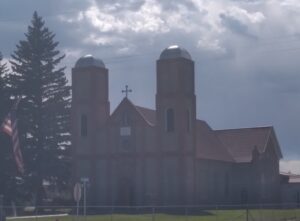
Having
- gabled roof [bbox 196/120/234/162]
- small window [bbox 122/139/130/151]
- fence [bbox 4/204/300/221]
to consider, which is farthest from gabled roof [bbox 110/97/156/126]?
fence [bbox 4/204/300/221]

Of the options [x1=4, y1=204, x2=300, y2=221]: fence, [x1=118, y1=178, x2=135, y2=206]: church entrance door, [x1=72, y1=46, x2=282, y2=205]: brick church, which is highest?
[x1=72, y1=46, x2=282, y2=205]: brick church

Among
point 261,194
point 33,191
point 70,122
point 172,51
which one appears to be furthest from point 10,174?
point 261,194

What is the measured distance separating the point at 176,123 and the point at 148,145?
3632 mm

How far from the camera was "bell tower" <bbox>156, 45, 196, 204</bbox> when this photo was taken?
70750 mm

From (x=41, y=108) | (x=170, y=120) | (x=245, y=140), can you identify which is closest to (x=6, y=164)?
(x=41, y=108)

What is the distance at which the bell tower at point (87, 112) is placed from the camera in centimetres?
7588

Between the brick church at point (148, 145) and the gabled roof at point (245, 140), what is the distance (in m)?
4.12

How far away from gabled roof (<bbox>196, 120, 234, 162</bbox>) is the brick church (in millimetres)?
192

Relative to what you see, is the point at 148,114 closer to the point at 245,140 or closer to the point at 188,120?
the point at 188,120

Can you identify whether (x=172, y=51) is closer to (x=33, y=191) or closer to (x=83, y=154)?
(x=83, y=154)

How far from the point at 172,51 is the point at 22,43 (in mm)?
16421

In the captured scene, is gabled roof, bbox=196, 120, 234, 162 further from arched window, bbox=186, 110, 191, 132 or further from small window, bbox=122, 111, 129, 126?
small window, bbox=122, 111, 129, 126

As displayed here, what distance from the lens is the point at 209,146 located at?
81.3 m

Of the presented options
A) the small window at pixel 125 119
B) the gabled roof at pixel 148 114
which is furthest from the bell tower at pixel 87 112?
the gabled roof at pixel 148 114
